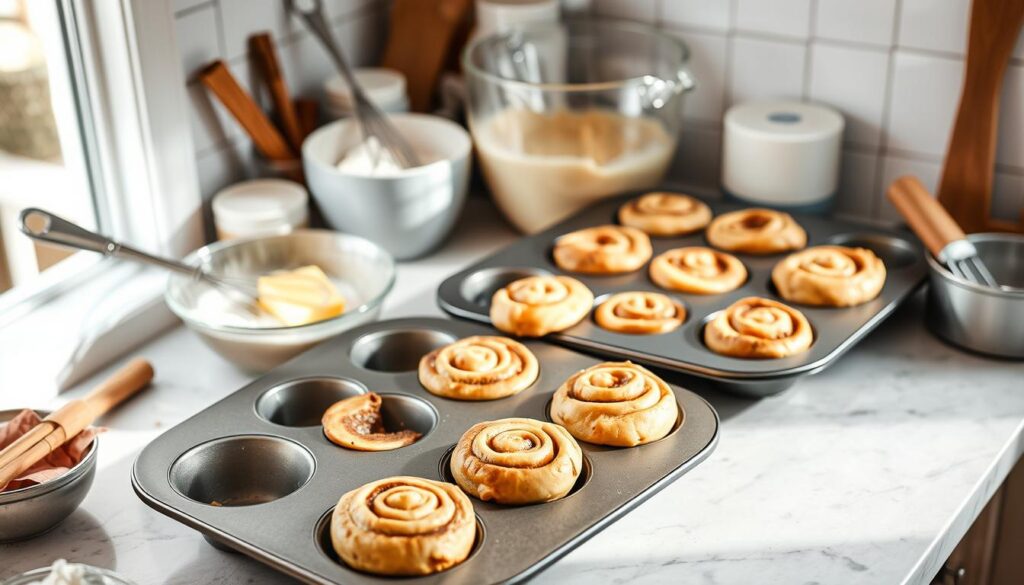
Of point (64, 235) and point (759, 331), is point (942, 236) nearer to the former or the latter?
point (759, 331)

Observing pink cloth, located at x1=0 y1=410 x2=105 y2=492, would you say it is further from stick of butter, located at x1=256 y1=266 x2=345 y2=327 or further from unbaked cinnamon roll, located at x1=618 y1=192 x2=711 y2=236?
unbaked cinnamon roll, located at x1=618 y1=192 x2=711 y2=236

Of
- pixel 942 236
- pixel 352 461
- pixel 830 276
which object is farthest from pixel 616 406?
pixel 942 236

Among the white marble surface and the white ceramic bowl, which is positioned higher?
the white ceramic bowl

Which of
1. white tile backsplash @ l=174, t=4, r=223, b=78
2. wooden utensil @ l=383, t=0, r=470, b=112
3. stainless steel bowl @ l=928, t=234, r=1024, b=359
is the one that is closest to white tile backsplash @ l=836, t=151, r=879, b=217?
stainless steel bowl @ l=928, t=234, r=1024, b=359

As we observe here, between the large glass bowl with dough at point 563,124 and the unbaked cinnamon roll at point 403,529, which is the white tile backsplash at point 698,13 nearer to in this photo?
the large glass bowl with dough at point 563,124

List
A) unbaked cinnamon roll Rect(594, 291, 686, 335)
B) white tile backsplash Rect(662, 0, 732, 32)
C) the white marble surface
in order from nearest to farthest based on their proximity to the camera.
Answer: the white marble surface
unbaked cinnamon roll Rect(594, 291, 686, 335)
white tile backsplash Rect(662, 0, 732, 32)

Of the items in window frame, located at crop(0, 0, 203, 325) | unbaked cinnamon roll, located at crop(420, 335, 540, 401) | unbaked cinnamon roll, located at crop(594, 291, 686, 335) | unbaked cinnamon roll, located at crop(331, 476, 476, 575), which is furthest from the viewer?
window frame, located at crop(0, 0, 203, 325)

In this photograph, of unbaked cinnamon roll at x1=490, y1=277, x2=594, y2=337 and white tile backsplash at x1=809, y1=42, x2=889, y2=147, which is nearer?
unbaked cinnamon roll at x1=490, y1=277, x2=594, y2=337
